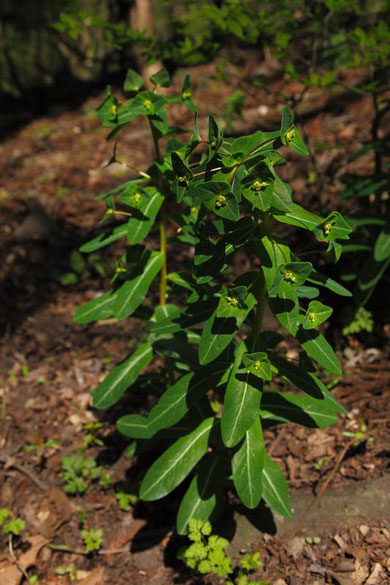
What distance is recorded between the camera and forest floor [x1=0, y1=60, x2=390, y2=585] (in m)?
2.49

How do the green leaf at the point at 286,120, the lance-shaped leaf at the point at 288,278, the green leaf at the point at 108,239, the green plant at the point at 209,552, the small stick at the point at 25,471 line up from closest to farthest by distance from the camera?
the green leaf at the point at 286,120 < the lance-shaped leaf at the point at 288,278 < the green plant at the point at 209,552 < the green leaf at the point at 108,239 < the small stick at the point at 25,471

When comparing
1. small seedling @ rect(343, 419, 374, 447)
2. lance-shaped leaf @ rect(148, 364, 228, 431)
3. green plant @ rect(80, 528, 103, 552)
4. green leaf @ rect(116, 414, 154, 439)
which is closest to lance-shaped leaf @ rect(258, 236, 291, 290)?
lance-shaped leaf @ rect(148, 364, 228, 431)

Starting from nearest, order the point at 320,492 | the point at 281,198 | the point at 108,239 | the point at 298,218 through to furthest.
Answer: the point at 281,198 → the point at 298,218 → the point at 108,239 → the point at 320,492

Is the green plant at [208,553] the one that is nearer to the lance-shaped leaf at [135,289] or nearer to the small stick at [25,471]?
the lance-shaped leaf at [135,289]

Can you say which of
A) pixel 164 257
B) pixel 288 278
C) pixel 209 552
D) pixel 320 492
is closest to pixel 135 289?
pixel 164 257

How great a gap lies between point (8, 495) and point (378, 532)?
6.47 ft

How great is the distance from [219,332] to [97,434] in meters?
1.68

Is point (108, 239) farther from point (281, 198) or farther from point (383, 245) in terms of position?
point (383, 245)

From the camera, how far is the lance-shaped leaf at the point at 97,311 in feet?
7.95

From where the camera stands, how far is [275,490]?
7.35ft

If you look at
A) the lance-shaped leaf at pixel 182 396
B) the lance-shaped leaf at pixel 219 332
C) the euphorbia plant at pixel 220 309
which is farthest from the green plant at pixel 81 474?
the lance-shaped leaf at pixel 219 332

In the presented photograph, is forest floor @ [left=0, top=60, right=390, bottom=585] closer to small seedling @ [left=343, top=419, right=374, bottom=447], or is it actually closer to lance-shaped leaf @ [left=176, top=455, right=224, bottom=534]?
small seedling @ [left=343, top=419, right=374, bottom=447]

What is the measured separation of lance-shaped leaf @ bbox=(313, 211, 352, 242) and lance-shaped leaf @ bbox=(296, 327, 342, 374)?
1.19ft

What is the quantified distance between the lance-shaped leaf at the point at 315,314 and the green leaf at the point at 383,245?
124cm
